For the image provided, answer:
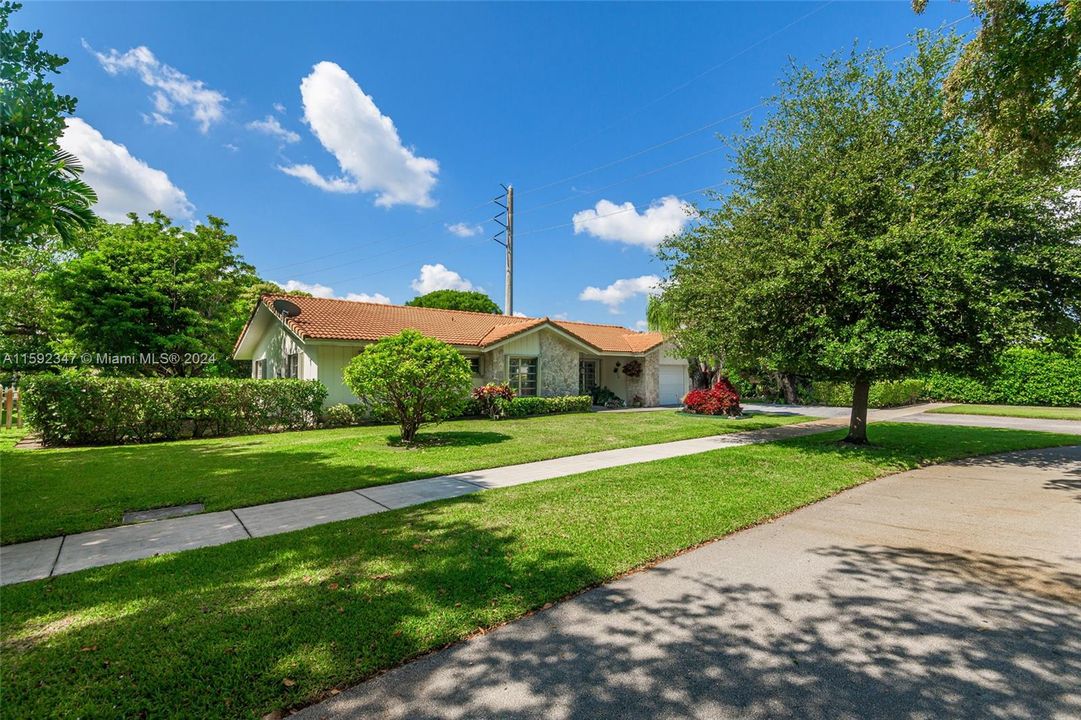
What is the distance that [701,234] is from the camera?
12.9m

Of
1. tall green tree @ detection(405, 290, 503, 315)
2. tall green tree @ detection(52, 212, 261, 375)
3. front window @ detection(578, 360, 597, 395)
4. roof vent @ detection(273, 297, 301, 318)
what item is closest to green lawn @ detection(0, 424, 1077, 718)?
roof vent @ detection(273, 297, 301, 318)

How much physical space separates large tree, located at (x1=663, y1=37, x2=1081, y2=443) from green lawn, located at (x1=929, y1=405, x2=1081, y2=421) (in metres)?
12.3

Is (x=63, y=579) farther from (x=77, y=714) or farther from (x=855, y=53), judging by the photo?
(x=855, y=53)

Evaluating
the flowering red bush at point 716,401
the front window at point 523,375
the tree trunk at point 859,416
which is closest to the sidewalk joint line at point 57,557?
the tree trunk at point 859,416

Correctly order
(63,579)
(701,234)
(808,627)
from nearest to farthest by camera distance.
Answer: (808,627)
(63,579)
(701,234)

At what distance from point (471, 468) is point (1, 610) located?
18.6ft

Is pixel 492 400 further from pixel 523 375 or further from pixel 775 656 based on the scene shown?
pixel 775 656

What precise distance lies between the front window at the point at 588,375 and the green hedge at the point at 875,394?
36.2 feet

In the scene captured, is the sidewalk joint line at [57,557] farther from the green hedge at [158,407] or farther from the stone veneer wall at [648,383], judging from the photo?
the stone veneer wall at [648,383]

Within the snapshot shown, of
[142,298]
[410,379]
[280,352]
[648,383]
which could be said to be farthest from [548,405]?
[142,298]

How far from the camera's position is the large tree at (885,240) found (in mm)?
8391

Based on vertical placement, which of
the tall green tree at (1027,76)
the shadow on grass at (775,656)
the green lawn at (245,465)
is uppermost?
the tall green tree at (1027,76)

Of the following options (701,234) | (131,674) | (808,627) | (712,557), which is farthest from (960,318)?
(131,674)

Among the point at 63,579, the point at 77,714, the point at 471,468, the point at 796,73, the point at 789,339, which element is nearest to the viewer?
the point at 77,714
